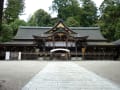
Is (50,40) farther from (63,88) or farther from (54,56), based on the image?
(63,88)

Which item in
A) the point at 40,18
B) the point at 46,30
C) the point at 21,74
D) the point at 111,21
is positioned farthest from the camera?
the point at 40,18

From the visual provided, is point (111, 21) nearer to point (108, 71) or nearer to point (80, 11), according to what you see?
point (80, 11)

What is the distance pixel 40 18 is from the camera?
68.2 meters

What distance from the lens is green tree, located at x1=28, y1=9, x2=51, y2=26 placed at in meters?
67.1

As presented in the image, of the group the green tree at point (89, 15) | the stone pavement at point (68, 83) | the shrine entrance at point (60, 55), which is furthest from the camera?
the green tree at point (89, 15)

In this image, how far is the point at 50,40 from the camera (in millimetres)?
39188

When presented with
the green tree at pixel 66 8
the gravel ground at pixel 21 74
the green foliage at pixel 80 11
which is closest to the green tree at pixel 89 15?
the green foliage at pixel 80 11

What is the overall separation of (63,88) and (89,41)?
1434 inches

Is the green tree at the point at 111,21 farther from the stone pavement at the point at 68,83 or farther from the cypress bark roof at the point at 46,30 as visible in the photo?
the stone pavement at the point at 68,83

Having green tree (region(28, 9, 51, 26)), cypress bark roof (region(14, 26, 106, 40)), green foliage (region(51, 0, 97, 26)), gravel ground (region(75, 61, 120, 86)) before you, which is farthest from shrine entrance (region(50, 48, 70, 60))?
green tree (region(28, 9, 51, 26))

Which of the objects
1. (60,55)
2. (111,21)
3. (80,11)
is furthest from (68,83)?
(80,11)

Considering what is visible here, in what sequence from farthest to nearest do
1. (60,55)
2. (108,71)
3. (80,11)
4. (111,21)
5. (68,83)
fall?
(80,11) < (111,21) < (60,55) < (108,71) < (68,83)

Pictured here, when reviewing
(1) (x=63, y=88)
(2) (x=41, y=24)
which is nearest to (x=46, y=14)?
(2) (x=41, y=24)

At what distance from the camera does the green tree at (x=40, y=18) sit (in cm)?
6706
